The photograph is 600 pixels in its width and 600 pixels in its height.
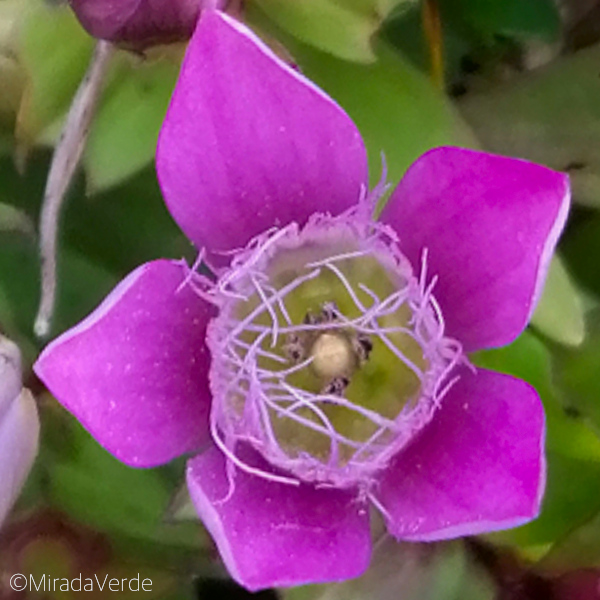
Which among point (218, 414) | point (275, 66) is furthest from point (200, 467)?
point (275, 66)

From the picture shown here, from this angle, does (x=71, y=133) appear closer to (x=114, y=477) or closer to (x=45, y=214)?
(x=45, y=214)

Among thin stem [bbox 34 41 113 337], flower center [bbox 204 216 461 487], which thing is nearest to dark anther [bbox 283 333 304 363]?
flower center [bbox 204 216 461 487]

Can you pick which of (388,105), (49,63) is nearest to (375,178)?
(388,105)

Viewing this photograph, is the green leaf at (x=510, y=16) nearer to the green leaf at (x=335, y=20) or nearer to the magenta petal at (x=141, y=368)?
the green leaf at (x=335, y=20)

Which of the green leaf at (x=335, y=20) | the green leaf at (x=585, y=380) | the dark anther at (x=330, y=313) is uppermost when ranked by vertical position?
the green leaf at (x=335, y=20)

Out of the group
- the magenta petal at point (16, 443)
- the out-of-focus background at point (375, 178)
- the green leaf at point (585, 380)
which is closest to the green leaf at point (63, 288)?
the out-of-focus background at point (375, 178)

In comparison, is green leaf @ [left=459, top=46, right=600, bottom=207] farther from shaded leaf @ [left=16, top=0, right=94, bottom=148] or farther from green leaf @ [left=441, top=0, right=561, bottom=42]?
shaded leaf @ [left=16, top=0, right=94, bottom=148]

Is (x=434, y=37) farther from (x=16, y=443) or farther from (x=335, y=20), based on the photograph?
(x=16, y=443)
